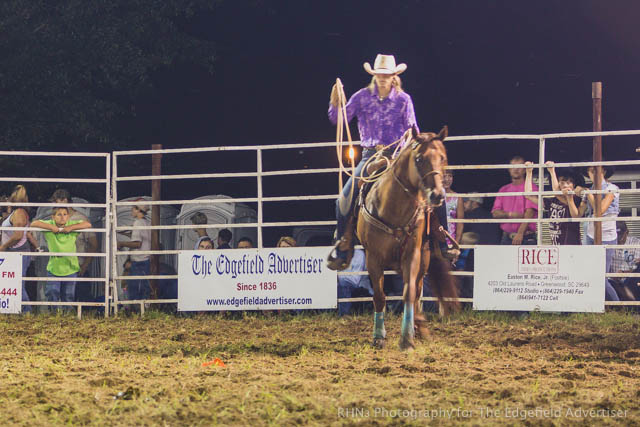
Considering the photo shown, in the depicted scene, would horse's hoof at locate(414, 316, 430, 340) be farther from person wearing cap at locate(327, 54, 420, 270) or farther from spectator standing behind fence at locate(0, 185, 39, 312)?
spectator standing behind fence at locate(0, 185, 39, 312)

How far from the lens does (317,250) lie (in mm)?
11172

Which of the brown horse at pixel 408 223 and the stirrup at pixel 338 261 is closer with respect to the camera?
the brown horse at pixel 408 223

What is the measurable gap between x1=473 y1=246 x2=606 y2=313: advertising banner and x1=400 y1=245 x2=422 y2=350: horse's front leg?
2576mm

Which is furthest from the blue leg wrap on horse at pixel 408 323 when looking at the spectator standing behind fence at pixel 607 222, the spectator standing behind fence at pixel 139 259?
the spectator standing behind fence at pixel 139 259

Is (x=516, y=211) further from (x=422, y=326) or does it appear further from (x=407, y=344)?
(x=407, y=344)

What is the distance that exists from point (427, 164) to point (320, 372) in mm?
1959

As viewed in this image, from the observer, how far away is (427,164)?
759cm

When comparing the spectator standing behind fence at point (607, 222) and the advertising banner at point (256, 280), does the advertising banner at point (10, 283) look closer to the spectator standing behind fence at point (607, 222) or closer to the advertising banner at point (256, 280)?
the advertising banner at point (256, 280)

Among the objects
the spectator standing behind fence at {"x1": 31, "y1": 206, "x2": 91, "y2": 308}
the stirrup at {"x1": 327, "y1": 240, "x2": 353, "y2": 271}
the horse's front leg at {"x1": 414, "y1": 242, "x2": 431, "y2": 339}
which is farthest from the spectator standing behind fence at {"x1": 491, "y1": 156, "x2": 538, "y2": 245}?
the spectator standing behind fence at {"x1": 31, "y1": 206, "x2": 91, "y2": 308}

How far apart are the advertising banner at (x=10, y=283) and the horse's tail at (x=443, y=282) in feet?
18.0

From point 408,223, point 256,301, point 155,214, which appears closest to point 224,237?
point 155,214

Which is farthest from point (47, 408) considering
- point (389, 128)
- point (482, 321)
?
point (482, 321)

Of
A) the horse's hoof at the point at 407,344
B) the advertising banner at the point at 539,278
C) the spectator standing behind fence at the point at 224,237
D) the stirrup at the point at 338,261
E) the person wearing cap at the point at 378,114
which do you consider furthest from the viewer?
the spectator standing behind fence at the point at 224,237

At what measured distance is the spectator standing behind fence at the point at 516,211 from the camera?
36.4 feet
